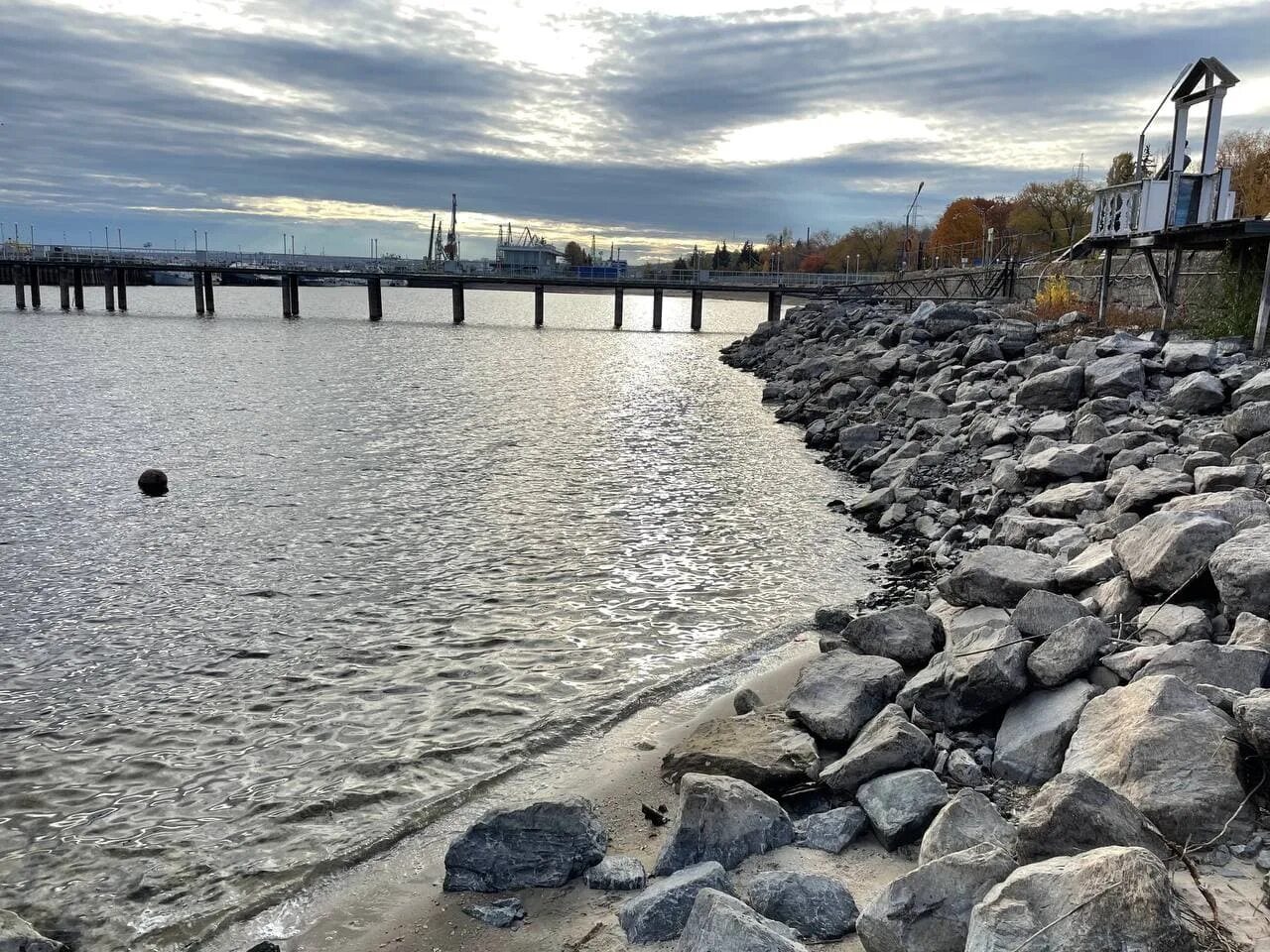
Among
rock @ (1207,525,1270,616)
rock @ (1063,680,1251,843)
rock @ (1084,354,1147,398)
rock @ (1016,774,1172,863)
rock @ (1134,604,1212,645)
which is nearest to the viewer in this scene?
rock @ (1016,774,1172,863)

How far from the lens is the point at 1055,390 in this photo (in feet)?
56.7

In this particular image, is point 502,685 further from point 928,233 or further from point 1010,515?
point 928,233

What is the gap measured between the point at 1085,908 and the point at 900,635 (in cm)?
459

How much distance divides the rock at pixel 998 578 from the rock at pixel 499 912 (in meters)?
5.07

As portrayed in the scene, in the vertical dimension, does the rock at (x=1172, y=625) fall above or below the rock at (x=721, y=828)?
above

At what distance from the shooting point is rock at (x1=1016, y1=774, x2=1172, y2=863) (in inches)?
165

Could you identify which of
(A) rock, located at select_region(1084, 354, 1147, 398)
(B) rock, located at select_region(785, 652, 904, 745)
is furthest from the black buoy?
(A) rock, located at select_region(1084, 354, 1147, 398)

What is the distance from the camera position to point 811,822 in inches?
220

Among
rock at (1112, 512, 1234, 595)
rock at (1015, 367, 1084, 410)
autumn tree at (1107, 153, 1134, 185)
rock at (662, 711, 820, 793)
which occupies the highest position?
autumn tree at (1107, 153, 1134, 185)

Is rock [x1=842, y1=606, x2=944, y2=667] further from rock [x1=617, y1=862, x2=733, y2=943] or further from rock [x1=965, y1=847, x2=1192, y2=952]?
rock [x1=965, y1=847, x2=1192, y2=952]

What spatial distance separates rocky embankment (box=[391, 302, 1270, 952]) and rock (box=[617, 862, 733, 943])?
0.04 ft

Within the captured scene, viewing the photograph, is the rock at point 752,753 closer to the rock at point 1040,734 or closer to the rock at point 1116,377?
the rock at point 1040,734

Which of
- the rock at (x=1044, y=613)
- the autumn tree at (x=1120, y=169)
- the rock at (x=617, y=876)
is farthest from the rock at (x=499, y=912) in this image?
the autumn tree at (x=1120, y=169)

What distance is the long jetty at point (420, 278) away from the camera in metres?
93.1
